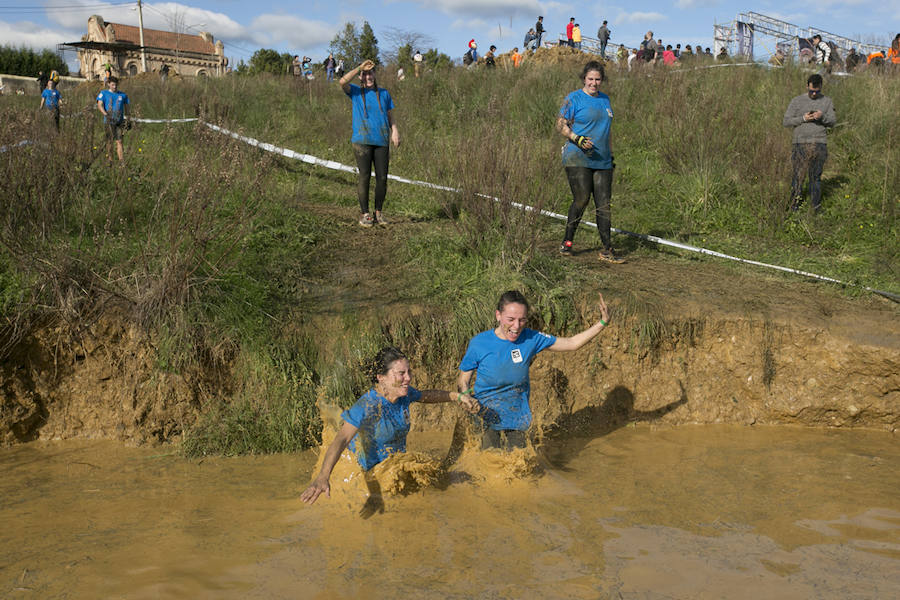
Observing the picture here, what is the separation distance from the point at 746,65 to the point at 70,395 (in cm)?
1323

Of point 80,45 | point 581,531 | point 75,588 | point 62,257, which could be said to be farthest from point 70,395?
point 80,45

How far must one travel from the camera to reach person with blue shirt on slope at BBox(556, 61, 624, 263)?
23.7ft

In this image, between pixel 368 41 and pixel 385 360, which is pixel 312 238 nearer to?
pixel 385 360

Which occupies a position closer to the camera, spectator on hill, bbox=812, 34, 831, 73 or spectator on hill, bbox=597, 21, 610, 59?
spectator on hill, bbox=812, 34, 831, 73

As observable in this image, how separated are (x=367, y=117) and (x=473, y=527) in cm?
488

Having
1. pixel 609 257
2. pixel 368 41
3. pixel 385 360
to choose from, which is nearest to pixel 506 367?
pixel 385 360

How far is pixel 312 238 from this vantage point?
25.0ft

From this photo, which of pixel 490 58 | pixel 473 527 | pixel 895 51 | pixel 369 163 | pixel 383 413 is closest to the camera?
pixel 473 527

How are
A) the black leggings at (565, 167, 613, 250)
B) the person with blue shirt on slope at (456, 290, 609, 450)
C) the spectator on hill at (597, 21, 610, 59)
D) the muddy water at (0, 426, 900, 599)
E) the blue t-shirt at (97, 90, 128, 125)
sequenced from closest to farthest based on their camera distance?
1. the muddy water at (0, 426, 900, 599)
2. the person with blue shirt on slope at (456, 290, 609, 450)
3. the black leggings at (565, 167, 613, 250)
4. the blue t-shirt at (97, 90, 128, 125)
5. the spectator on hill at (597, 21, 610, 59)

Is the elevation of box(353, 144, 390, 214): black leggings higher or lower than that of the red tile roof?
lower

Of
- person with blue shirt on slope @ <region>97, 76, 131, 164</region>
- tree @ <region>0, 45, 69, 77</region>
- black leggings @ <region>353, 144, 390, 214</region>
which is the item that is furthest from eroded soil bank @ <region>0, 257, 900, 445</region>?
tree @ <region>0, 45, 69, 77</region>

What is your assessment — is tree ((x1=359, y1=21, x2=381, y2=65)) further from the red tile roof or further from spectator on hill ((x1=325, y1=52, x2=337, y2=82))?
the red tile roof

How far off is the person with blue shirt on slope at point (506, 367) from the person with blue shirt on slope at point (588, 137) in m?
2.69

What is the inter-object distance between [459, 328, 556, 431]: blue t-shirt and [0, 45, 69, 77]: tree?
147ft
